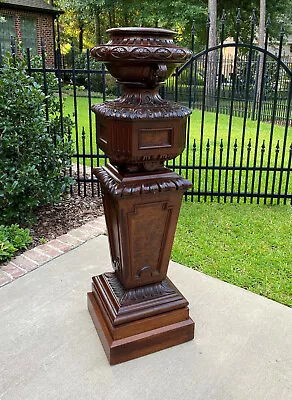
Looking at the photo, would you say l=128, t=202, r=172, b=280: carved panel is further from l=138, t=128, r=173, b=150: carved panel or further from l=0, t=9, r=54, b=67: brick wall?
l=0, t=9, r=54, b=67: brick wall

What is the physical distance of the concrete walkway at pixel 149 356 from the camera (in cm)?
182

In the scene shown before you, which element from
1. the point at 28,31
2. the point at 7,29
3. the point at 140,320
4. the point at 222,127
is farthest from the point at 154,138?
the point at 28,31

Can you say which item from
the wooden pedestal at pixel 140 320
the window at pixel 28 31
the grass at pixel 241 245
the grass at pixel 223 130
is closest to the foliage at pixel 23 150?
the grass at pixel 241 245

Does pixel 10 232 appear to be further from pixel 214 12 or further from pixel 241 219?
pixel 214 12

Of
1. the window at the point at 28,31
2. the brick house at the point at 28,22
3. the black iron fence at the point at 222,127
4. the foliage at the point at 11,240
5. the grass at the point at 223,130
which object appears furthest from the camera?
the window at the point at 28,31

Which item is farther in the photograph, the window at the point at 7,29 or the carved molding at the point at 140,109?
the window at the point at 7,29

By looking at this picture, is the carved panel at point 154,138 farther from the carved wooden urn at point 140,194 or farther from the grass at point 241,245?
the grass at point 241,245

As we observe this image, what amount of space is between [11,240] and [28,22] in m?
16.5

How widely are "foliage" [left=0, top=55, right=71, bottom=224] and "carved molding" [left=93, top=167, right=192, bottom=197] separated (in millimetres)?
1586

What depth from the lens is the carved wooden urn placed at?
5.40ft

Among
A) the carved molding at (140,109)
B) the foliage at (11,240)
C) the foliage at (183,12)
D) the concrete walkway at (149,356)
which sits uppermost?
the foliage at (183,12)

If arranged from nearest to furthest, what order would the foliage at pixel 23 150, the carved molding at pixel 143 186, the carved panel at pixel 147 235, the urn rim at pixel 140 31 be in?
the urn rim at pixel 140 31, the carved molding at pixel 143 186, the carved panel at pixel 147 235, the foliage at pixel 23 150

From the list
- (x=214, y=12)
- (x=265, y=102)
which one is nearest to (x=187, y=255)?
(x=265, y=102)

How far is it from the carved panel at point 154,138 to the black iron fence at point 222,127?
3.91 ft
